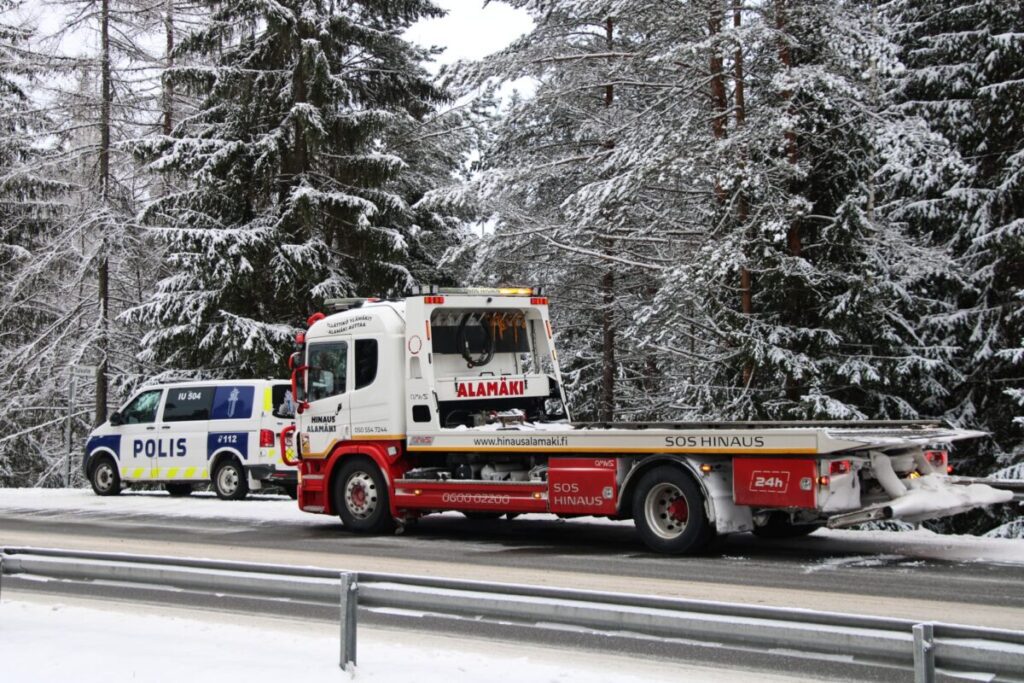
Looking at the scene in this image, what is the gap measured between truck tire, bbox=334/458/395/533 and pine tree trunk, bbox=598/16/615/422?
8.89 m

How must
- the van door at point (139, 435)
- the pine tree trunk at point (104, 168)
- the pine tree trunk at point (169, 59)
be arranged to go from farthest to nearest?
the pine tree trunk at point (169, 59), the pine tree trunk at point (104, 168), the van door at point (139, 435)

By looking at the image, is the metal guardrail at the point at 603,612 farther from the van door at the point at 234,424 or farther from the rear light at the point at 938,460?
→ the van door at the point at 234,424

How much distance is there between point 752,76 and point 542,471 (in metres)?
9.75

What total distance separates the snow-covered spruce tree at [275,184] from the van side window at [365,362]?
11.4 meters

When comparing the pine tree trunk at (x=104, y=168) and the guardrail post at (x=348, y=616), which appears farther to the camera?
the pine tree trunk at (x=104, y=168)

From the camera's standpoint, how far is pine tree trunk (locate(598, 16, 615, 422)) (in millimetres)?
23375

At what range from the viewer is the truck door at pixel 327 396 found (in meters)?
14.7

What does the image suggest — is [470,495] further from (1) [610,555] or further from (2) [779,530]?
(2) [779,530]

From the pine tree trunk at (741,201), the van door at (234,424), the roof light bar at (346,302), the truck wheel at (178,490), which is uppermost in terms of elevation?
the pine tree trunk at (741,201)

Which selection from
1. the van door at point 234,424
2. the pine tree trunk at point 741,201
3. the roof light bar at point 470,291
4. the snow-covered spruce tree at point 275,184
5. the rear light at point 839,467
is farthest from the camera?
the snow-covered spruce tree at point 275,184

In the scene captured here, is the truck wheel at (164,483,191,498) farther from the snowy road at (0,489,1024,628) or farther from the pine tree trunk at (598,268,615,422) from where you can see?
the pine tree trunk at (598,268,615,422)

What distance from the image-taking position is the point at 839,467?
34.5ft

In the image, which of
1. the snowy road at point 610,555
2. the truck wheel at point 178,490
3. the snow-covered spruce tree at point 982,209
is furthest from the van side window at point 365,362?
the snow-covered spruce tree at point 982,209

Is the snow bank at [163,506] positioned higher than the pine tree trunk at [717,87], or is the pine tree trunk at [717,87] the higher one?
the pine tree trunk at [717,87]
